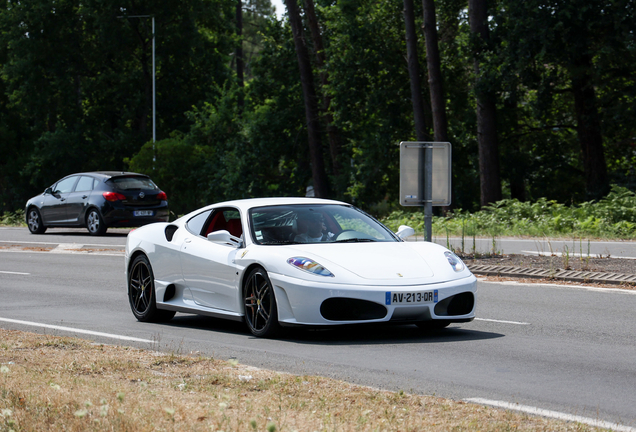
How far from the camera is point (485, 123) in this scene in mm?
31625

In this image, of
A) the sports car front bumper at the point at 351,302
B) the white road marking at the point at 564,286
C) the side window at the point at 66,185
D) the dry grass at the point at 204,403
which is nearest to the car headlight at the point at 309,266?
the sports car front bumper at the point at 351,302

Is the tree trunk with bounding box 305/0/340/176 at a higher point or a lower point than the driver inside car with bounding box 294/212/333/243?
higher

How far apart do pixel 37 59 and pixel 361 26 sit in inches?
816

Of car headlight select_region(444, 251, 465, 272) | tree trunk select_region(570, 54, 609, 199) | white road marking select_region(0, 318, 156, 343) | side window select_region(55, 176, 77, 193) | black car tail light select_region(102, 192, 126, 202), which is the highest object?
tree trunk select_region(570, 54, 609, 199)

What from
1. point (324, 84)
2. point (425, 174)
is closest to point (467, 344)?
point (425, 174)

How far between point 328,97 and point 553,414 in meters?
36.5

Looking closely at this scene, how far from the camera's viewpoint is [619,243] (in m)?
20.3

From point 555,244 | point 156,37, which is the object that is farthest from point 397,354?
point 156,37

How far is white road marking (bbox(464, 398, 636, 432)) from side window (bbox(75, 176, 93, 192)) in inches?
832

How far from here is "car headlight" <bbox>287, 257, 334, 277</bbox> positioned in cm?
834

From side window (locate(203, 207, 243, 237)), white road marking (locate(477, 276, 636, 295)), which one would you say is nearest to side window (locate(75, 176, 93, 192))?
white road marking (locate(477, 276, 636, 295))

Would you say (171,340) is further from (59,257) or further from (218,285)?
(59,257)

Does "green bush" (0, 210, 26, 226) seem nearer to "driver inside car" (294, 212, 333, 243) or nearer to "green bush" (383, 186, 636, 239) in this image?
"green bush" (383, 186, 636, 239)

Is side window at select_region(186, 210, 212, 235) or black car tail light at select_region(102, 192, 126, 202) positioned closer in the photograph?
side window at select_region(186, 210, 212, 235)
